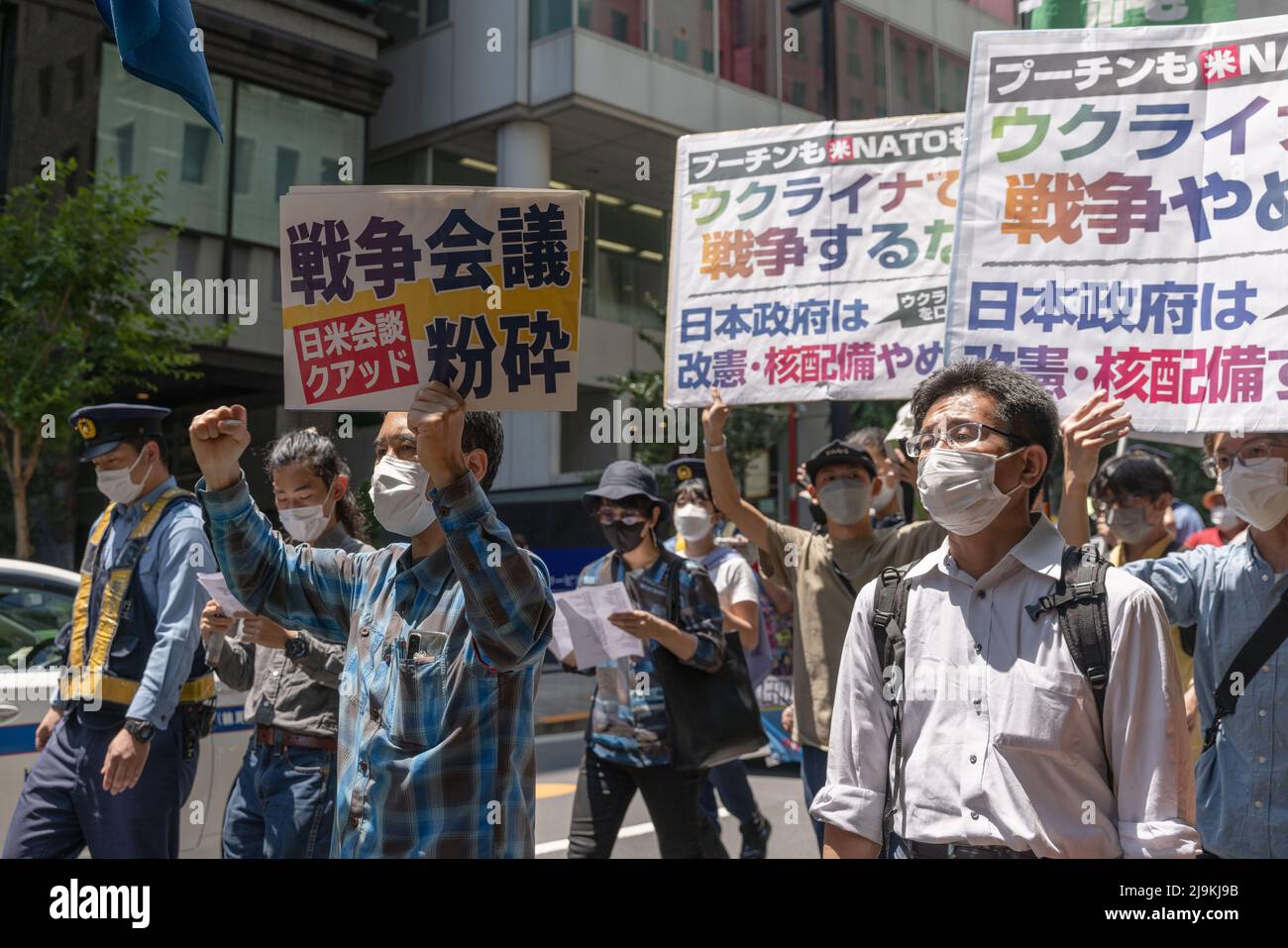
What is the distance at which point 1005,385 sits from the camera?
2.54 metres

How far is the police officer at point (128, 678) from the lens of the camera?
4141mm

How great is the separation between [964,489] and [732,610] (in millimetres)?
3775

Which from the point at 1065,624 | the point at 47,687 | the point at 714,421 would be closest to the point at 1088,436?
the point at 1065,624

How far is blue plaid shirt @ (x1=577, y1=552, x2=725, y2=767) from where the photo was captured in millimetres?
4906

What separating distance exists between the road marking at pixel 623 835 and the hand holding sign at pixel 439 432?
4.73 m

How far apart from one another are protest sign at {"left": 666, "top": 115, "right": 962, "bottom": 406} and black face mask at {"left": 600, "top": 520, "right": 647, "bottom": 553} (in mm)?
549

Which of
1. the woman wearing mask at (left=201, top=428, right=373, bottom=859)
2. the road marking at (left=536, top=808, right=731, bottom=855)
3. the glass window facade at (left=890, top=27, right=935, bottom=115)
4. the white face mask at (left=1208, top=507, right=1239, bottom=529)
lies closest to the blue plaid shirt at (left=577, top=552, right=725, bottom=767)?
the woman wearing mask at (left=201, top=428, right=373, bottom=859)

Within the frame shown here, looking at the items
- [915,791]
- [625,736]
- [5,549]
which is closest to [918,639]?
[915,791]

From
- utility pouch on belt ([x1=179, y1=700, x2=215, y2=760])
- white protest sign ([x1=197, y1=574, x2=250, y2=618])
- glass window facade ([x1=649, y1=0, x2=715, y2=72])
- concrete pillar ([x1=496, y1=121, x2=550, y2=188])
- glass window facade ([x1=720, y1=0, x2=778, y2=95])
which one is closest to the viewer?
white protest sign ([x1=197, y1=574, x2=250, y2=618])

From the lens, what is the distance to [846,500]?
4.97 m

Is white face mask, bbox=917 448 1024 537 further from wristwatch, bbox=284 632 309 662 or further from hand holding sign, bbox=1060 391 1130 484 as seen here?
wristwatch, bbox=284 632 309 662

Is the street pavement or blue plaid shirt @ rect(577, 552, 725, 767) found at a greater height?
blue plaid shirt @ rect(577, 552, 725, 767)

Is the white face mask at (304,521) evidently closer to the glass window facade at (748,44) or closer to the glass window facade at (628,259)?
the glass window facade at (628,259)

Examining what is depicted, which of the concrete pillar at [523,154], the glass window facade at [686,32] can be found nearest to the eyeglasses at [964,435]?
the concrete pillar at [523,154]
